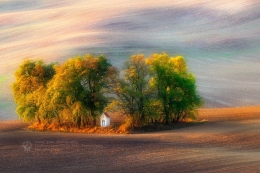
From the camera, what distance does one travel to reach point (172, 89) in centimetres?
4484

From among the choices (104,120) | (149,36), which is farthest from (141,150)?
(149,36)

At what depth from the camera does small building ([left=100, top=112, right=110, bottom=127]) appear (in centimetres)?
4288

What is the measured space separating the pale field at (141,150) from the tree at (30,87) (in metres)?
2.13

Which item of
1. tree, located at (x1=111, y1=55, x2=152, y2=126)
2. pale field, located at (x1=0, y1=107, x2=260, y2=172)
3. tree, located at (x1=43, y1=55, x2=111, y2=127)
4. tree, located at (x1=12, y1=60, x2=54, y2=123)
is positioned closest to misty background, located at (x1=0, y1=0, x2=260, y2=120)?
tree, located at (x1=12, y1=60, x2=54, y2=123)

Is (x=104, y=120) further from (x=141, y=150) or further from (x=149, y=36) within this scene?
(x=149, y=36)

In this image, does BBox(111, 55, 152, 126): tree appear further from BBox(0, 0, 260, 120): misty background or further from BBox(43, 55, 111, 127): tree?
BBox(0, 0, 260, 120): misty background

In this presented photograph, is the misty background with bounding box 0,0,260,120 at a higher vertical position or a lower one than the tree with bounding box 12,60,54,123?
higher

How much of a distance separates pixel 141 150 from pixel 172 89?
12.3 metres

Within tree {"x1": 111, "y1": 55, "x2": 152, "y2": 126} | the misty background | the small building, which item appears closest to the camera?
tree {"x1": 111, "y1": 55, "x2": 152, "y2": 126}

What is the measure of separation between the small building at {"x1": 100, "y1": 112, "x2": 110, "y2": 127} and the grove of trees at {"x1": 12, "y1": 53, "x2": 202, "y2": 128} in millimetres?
411

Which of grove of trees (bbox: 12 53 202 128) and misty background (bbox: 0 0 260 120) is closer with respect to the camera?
grove of trees (bbox: 12 53 202 128)

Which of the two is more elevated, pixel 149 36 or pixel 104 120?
pixel 149 36

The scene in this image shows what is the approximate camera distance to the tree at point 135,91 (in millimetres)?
42156

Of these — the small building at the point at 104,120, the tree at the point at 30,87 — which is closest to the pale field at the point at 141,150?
the tree at the point at 30,87
